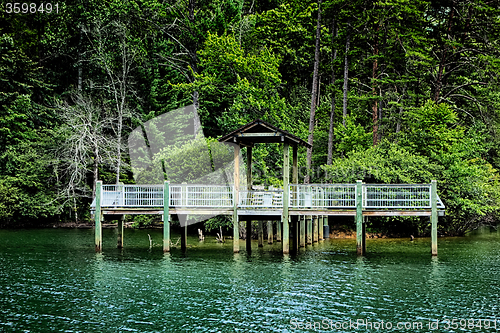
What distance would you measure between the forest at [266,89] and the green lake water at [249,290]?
8755 mm

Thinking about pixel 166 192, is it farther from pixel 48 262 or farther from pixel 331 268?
pixel 331 268

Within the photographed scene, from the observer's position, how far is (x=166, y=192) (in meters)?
24.9

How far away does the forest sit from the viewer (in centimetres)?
3431

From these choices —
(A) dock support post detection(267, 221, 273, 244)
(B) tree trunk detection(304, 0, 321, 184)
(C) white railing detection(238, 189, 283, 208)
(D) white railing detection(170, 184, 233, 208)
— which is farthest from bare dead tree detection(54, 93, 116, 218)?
(C) white railing detection(238, 189, 283, 208)

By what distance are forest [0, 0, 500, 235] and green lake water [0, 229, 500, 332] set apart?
345 inches

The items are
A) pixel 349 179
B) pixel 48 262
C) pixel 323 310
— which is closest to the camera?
pixel 323 310

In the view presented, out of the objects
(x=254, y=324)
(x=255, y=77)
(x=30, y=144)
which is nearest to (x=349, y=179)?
(x=255, y=77)

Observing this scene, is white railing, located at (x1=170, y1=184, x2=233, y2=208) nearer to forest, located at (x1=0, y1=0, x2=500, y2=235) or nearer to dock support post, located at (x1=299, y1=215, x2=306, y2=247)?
dock support post, located at (x1=299, y1=215, x2=306, y2=247)

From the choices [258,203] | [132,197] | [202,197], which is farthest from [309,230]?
[132,197]

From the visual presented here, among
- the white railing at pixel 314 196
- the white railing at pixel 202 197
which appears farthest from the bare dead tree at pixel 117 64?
the white railing at pixel 314 196

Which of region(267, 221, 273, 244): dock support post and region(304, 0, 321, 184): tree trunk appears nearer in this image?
region(267, 221, 273, 244): dock support post

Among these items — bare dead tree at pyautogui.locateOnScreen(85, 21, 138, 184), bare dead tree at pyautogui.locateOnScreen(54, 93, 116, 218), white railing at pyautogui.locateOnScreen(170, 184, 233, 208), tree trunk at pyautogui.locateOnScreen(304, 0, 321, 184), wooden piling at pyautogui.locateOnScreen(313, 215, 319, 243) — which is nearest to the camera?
white railing at pyautogui.locateOnScreen(170, 184, 233, 208)

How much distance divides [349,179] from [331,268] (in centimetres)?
1234

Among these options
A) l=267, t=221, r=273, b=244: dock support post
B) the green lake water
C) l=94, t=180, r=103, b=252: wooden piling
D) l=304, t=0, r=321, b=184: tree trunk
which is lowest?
the green lake water
